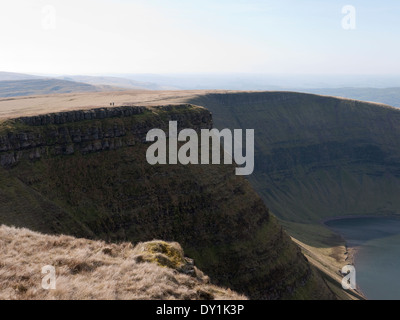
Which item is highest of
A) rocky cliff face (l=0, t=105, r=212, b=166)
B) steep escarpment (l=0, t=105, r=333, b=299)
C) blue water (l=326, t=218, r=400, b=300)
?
rocky cliff face (l=0, t=105, r=212, b=166)

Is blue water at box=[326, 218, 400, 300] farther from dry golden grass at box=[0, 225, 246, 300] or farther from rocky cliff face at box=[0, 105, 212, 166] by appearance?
dry golden grass at box=[0, 225, 246, 300]

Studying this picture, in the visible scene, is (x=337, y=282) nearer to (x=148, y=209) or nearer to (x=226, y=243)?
(x=226, y=243)

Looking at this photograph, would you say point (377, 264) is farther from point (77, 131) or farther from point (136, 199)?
point (77, 131)

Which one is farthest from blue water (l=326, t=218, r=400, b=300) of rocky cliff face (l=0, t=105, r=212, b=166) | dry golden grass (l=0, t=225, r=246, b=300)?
dry golden grass (l=0, t=225, r=246, b=300)

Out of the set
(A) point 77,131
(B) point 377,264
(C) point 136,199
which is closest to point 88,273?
(C) point 136,199

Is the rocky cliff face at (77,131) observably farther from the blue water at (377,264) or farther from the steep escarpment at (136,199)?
the blue water at (377,264)

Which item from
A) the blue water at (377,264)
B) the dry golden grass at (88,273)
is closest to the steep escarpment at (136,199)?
the dry golden grass at (88,273)
